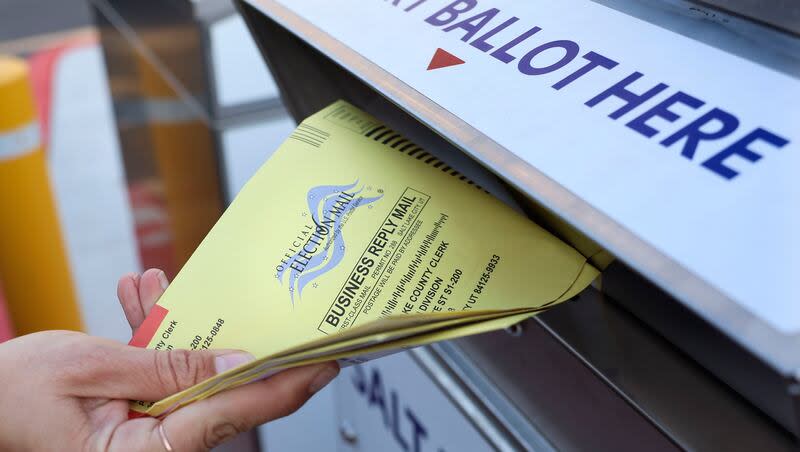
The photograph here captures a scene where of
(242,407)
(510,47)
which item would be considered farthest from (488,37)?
(242,407)

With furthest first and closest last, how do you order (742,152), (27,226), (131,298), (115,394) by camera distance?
(27,226) → (131,298) → (115,394) → (742,152)

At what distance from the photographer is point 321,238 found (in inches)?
33.6

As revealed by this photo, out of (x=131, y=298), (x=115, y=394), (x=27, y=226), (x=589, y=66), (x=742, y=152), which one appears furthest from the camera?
(x=27, y=226)

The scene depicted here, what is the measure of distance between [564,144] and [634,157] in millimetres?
57

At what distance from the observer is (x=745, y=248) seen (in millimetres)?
536

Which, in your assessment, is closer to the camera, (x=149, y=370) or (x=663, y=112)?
(x=663, y=112)

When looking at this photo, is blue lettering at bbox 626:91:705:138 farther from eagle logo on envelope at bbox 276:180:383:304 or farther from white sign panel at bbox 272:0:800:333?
eagle logo on envelope at bbox 276:180:383:304

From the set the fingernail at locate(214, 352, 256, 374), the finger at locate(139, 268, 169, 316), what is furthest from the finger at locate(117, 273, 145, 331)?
the fingernail at locate(214, 352, 256, 374)

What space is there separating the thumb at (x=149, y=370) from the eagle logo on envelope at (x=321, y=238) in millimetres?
95

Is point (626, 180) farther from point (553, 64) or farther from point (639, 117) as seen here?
point (553, 64)

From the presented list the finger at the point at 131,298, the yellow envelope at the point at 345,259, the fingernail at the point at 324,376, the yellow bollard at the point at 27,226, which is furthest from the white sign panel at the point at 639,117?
the yellow bollard at the point at 27,226

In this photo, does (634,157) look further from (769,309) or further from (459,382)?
A: (459,382)

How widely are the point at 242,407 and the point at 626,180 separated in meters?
0.43

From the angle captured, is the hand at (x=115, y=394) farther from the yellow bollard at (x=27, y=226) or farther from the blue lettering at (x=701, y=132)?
the yellow bollard at (x=27, y=226)
